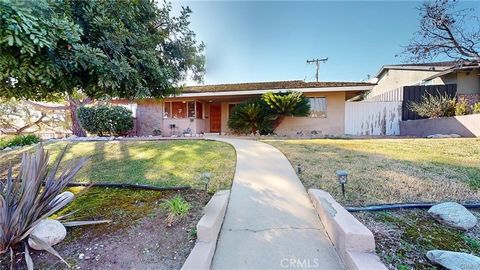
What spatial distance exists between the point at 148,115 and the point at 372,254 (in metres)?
15.0

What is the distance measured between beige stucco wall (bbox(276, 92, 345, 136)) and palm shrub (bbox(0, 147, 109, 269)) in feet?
38.5

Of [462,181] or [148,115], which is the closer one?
Answer: [462,181]

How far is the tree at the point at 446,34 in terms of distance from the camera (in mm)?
10283

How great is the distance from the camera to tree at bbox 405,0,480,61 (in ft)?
33.7

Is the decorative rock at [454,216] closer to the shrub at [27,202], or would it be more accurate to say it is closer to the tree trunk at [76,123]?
the shrub at [27,202]

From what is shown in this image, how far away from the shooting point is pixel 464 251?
272 centimetres

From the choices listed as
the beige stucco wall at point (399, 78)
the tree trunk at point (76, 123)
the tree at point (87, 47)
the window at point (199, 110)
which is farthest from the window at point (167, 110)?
the beige stucco wall at point (399, 78)

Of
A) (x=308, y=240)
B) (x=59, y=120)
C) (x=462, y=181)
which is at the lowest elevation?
(x=308, y=240)

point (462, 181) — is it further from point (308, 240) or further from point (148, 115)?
point (148, 115)

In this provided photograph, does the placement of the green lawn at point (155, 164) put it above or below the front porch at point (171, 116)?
below

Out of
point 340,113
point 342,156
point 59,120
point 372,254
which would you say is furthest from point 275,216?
point 59,120

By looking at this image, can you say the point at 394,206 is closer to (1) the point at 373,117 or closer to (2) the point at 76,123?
(1) the point at 373,117

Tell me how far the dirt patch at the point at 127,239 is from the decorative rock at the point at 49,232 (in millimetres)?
82

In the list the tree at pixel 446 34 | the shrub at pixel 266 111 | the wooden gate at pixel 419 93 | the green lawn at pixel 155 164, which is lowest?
the green lawn at pixel 155 164
